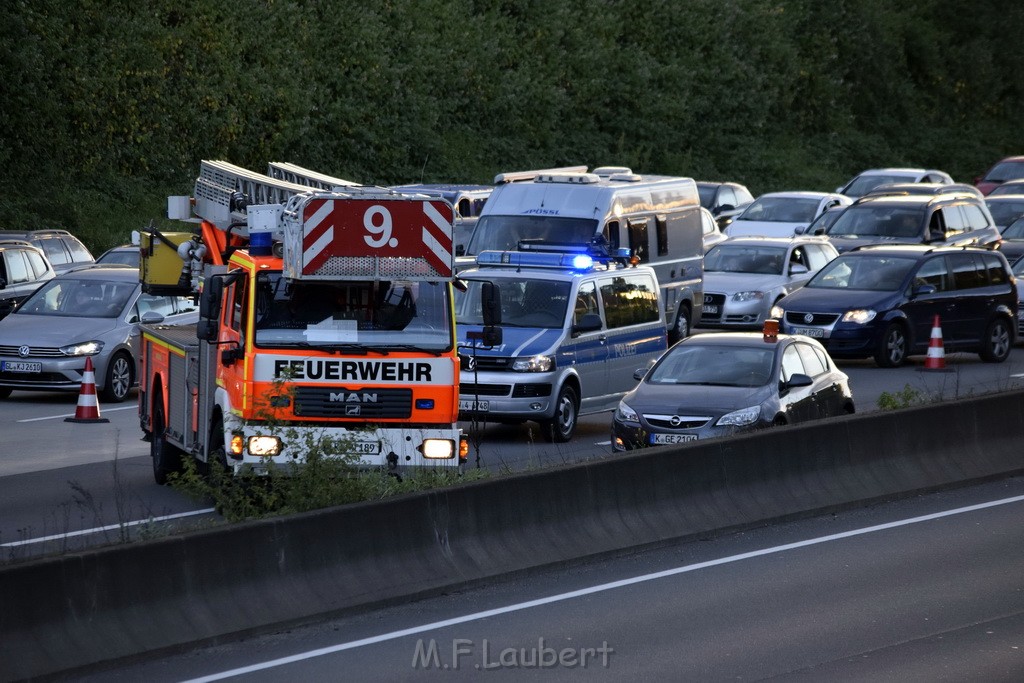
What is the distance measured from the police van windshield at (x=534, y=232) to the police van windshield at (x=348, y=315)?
11181 mm

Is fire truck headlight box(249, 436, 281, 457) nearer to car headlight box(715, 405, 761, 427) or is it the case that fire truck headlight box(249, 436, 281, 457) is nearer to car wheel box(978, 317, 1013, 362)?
car headlight box(715, 405, 761, 427)

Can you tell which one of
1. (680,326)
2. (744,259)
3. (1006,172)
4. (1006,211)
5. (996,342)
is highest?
(1006,172)

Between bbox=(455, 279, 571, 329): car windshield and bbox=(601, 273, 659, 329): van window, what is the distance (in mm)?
758

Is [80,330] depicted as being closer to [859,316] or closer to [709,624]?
[859,316]

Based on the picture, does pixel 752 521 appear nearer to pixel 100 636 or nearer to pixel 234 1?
pixel 100 636

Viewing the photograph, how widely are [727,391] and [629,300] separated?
13.8 feet

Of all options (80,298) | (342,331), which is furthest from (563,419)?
(80,298)

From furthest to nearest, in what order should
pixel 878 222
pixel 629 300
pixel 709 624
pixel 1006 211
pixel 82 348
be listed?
1. pixel 1006 211
2. pixel 878 222
3. pixel 82 348
4. pixel 629 300
5. pixel 709 624

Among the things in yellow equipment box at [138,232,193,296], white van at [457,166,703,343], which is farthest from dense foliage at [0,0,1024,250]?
yellow equipment box at [138,232,193,296]

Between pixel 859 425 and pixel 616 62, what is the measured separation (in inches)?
1439

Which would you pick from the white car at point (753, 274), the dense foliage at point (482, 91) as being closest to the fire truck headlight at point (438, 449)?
the white car at point (753, 274)

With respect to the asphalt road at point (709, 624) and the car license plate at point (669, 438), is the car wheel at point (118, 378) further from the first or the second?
the asphalt road at point (709, 624)

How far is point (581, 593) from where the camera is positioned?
1144 centimetres

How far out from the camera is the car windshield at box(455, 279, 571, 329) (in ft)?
64.3
